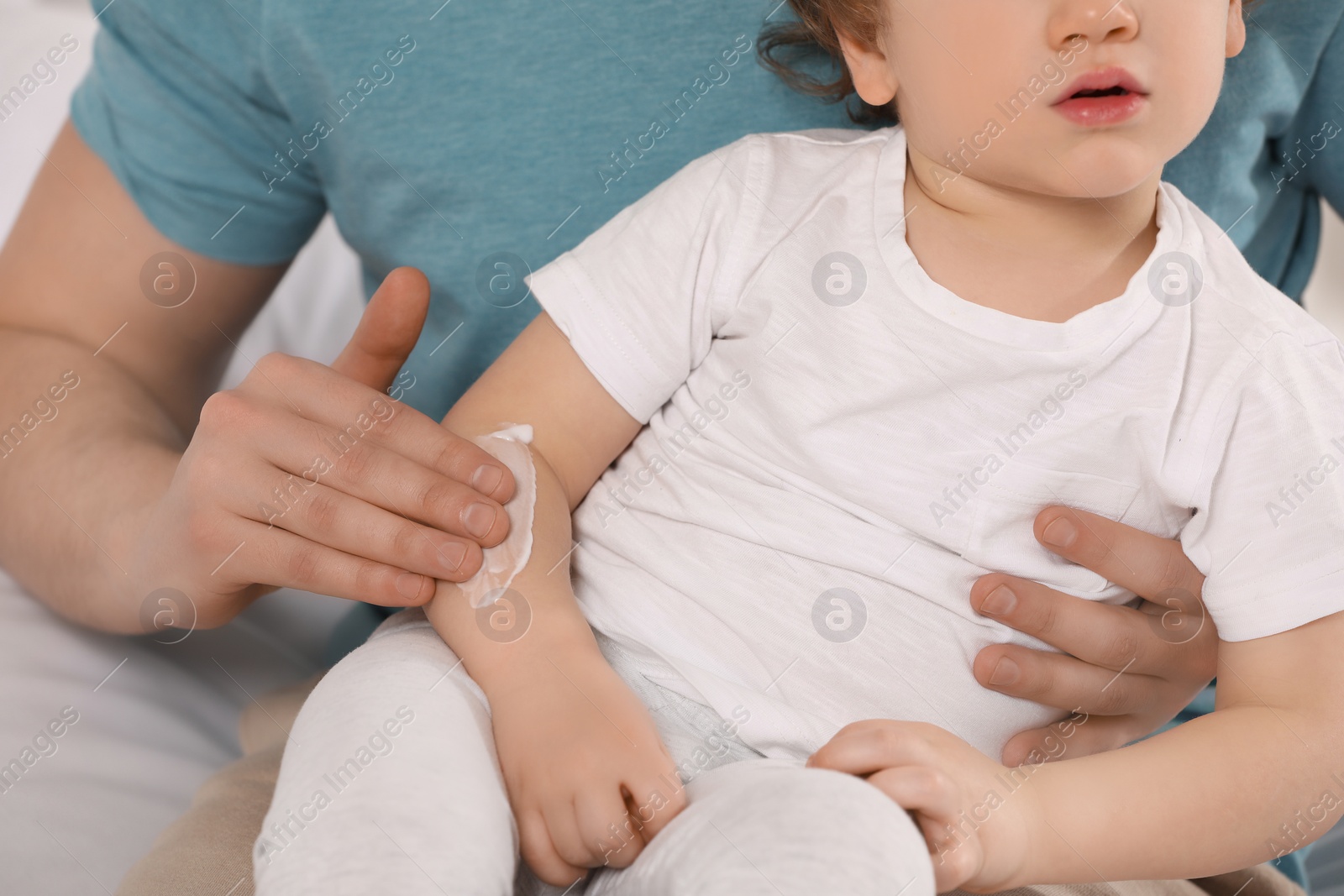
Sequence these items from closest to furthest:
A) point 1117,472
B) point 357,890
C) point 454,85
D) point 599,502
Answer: point 357,890 → point 1117,472 → point 599,502 → point 454,85

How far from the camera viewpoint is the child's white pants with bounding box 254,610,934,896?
0.52 metres

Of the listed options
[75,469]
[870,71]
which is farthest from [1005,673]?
[75,469]

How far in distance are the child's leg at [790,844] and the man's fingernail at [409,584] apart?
0.27 m

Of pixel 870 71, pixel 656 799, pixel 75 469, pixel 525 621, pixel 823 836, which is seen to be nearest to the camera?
pixel 823 836

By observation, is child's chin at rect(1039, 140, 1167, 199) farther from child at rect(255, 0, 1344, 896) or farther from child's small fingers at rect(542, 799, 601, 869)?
child's small fingers at rect(542, 799, 601, 869)

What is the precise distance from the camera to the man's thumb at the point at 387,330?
0.81 metres

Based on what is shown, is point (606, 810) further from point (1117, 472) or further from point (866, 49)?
point (866, 49)

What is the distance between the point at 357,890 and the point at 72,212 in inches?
33.7

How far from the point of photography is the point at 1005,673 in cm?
75

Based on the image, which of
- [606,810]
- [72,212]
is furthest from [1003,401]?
[72,212]

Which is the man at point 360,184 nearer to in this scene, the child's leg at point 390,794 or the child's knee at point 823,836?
the child's leg at point 390,794

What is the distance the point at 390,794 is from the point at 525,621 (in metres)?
0.17

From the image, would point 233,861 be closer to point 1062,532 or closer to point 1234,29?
point 1062,532

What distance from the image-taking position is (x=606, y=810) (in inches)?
24.4
